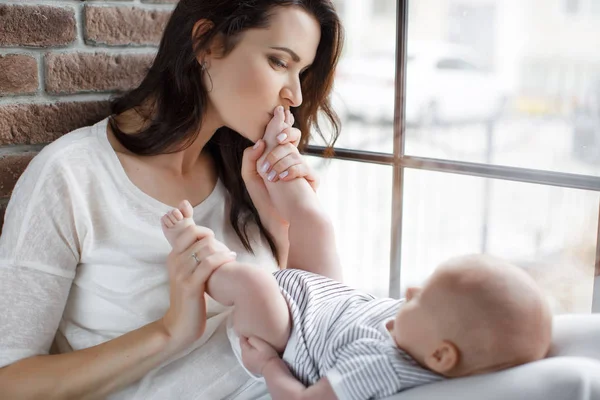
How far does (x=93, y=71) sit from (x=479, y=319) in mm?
1153

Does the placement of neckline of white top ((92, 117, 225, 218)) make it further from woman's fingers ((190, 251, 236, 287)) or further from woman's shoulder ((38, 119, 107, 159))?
woman's fingers ((190, 251, 236, 287))

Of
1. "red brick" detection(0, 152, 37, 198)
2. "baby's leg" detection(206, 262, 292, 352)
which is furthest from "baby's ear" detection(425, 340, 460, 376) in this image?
"red brick" detection(0, 152, 37, 198)

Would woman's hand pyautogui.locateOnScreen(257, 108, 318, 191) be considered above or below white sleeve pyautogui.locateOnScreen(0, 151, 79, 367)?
above

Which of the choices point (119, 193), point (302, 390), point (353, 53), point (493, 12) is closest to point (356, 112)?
point (353, 53)

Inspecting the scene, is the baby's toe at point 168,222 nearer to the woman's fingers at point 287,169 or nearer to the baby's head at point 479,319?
the woman's fingers at point 287,169

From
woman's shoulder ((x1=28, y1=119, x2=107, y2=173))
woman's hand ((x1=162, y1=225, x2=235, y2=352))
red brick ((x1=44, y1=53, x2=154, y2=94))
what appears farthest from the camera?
red brick ((x1=44, y1=53, x2=154, y2=94))

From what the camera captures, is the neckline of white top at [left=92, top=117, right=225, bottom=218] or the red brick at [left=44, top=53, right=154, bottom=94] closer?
the neckline of white top at [left=92, top=117, right=225, bottom=218]

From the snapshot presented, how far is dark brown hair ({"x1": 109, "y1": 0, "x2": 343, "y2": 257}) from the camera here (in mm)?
1376

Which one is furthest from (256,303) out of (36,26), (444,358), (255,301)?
(36,26)

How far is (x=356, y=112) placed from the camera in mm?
1874

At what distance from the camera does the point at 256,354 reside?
117 centimetres

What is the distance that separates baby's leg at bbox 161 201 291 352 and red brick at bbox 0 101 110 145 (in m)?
0.63

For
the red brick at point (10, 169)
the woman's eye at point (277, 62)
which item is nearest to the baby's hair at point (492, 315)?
the woman's eye at point (277, 62)

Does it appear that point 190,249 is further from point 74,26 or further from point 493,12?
point 493,12
